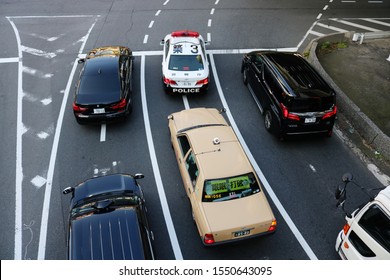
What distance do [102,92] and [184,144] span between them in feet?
12.5

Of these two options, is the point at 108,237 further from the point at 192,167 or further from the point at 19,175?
the point at 19,175

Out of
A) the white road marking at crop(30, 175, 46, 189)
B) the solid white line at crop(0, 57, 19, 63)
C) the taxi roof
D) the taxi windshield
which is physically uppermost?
the taxi roof

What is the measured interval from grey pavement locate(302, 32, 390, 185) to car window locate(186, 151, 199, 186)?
5.43 m

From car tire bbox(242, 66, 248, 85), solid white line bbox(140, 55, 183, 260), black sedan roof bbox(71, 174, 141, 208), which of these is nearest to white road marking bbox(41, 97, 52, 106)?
solid white line bbox(140, 55, 183, 260)

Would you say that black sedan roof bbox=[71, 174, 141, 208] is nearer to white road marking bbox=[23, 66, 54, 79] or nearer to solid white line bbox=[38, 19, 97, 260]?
solid white line bbox=[38, 19, 97, 260]

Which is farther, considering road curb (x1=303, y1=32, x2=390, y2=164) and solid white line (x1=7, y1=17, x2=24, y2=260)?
road curb (x1=303, y1=32, x2=390, y2=164)

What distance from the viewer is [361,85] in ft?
44.1

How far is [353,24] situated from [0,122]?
57.0 ft

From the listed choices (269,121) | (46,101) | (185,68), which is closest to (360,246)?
(269,121)

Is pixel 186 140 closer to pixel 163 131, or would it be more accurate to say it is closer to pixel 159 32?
pixel 163 131

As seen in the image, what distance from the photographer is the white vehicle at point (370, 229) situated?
6359 mm

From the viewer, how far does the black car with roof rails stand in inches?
418

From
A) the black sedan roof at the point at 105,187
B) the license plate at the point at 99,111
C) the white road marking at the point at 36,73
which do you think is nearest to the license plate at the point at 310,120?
the black sedan roof at the point at 105,187

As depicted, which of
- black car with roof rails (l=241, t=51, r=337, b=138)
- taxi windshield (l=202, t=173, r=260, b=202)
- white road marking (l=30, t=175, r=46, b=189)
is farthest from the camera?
black car with roof rails (l=241, t=51, r=337, b=138)
